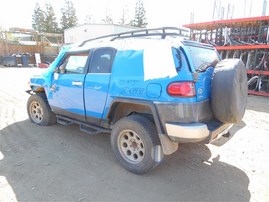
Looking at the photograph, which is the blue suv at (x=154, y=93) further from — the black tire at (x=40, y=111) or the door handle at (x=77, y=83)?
the black tire at (x=40, y=111)

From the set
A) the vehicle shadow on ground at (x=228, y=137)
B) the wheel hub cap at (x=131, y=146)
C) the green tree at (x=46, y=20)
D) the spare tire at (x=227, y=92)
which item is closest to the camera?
the spare tire at (x=227, y=92)

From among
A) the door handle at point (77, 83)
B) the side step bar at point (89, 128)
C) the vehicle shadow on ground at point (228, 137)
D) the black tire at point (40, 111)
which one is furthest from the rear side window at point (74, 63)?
the vehicle shadow on ground at point (228, 137)

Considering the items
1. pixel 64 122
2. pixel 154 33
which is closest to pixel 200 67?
pixel 154 33

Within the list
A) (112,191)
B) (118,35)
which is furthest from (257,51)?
(112,191)

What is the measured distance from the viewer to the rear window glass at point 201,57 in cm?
293

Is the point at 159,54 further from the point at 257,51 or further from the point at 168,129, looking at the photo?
the point at 257,51

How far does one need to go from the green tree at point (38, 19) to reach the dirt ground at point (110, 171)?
48.5 m

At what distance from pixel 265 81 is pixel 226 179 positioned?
779 cm

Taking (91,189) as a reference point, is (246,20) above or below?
above

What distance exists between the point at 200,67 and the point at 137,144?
1362 mm

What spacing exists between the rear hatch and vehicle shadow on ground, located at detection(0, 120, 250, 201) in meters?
1.14

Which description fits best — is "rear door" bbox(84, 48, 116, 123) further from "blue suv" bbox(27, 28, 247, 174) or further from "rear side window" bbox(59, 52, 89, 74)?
"rear side window" bbox(59, 52, 89, 74)

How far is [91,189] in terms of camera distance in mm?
2707

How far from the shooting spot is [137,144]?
309cm
